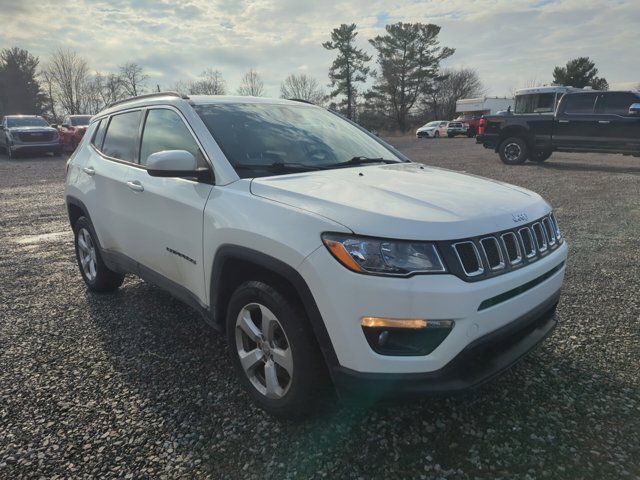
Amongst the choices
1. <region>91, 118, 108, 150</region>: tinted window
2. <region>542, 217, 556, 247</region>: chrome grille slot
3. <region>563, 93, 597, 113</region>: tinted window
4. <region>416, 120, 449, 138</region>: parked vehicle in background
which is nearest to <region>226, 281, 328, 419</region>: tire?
<region>542, 217, 556, 247</region>: chrome grille slot

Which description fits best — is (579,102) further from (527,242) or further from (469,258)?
(469,258)

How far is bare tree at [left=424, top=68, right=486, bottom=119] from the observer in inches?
2275

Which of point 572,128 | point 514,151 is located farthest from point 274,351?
point 514,151

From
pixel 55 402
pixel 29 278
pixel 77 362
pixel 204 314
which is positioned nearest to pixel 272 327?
pixel 204 314

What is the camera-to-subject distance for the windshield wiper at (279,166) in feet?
9.25

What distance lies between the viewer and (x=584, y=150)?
13352mm

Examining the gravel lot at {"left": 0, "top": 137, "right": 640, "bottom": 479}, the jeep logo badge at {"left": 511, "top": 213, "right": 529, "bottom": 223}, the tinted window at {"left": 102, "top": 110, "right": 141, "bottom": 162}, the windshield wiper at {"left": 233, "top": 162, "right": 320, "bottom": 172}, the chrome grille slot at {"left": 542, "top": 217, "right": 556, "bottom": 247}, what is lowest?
the gravel lot at {"left": 0, "top": 137, "right": 640, "bottom": 479}

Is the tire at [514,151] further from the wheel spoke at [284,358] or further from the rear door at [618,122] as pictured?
the wheel spoke at [284,358]

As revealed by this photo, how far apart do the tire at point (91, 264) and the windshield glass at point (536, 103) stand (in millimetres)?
14190

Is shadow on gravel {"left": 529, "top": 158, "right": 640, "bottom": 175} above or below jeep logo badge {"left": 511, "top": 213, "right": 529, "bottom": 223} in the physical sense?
below

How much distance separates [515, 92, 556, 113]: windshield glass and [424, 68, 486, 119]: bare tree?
42.2m

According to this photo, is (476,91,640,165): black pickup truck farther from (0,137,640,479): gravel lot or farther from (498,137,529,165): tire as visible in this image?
(0,137,640,479): gravel lot

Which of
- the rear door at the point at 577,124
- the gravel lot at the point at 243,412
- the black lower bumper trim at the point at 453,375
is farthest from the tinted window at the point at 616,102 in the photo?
the black lower bumper trim at the point at 453,375

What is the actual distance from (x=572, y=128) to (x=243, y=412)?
13.8m
